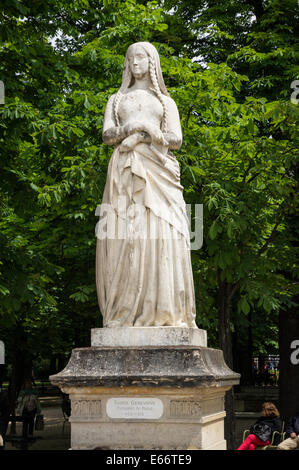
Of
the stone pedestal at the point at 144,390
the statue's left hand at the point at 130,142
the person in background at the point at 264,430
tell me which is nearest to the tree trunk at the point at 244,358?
the person in background at the point at 264,430

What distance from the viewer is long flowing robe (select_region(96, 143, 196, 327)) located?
22.9 ft

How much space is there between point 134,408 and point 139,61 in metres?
3.54

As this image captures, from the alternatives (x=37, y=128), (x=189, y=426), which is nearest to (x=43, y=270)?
(x=37, y=128)

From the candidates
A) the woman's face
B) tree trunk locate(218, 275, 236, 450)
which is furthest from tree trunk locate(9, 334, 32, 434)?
the woman's face

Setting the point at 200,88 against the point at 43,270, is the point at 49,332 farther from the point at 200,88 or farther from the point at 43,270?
Result: the point at 200,88

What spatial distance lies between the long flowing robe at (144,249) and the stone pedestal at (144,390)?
0.91ft

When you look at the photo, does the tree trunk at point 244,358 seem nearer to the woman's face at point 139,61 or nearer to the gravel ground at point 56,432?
the gravel ground at point 56,432

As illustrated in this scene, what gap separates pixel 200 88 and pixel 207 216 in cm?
230

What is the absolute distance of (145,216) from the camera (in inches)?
283

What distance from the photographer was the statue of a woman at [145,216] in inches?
276

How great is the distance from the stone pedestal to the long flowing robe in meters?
0.28

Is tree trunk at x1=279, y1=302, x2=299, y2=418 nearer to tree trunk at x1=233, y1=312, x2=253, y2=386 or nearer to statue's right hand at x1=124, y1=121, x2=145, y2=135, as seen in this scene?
tree trunk at x1=233, y1=312, x2=253, y2=386

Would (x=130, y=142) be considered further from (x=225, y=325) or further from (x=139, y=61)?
(x=225, y=325)

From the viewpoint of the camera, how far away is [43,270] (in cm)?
1223
